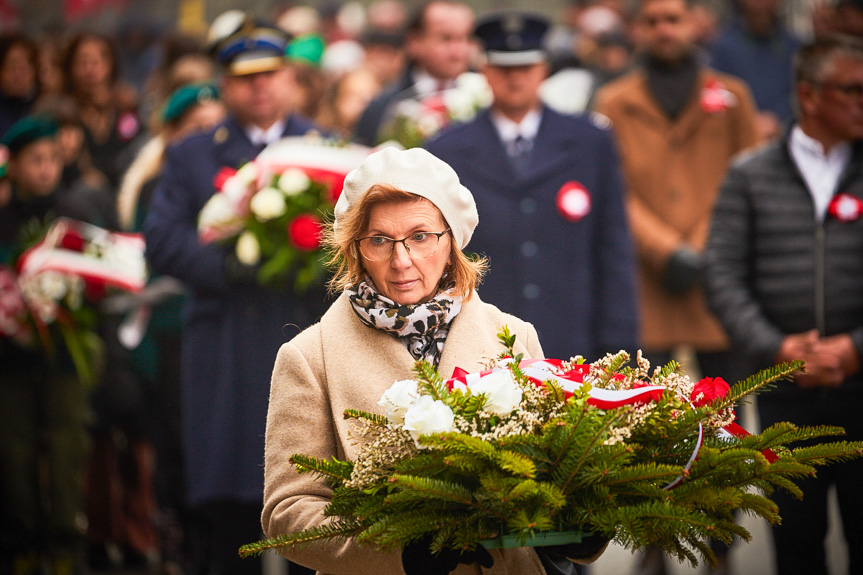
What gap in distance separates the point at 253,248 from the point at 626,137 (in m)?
2.68

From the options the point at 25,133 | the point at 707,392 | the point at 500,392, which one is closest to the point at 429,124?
the point at 25,133

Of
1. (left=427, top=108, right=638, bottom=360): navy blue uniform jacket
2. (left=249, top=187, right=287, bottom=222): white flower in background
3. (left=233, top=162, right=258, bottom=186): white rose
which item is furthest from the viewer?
(left=233, top=162, right=258, bottom=186): white rose

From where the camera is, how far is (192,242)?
5613 millimetres

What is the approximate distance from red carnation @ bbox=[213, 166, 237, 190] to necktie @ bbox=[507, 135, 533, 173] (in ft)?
4.82

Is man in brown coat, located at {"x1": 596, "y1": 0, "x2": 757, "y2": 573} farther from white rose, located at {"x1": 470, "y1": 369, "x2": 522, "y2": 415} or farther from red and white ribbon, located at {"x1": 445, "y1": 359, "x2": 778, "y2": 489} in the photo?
white rose, located at {"x1": 470, "y1": 369, "x2": 522, "y2": 415}

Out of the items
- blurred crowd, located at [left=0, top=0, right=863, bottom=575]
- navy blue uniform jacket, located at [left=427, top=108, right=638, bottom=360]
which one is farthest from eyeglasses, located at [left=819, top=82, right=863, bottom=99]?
navy blue uniform jacket, located at [left=427, top=108, right=638, bottom=360]

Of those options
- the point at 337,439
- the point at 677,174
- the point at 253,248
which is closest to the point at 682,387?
the point at 337,439

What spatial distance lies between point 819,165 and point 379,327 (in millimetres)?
2726

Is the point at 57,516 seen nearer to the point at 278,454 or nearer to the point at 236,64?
the point at 236,64

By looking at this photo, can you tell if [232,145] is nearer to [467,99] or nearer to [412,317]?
[467,99]

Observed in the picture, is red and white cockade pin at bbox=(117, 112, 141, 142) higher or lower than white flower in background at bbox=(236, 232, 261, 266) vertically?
lower

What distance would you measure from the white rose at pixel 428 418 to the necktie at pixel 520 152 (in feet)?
7.49

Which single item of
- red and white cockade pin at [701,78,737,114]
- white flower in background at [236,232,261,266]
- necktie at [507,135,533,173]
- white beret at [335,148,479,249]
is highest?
white beret at [335,148,479,249]

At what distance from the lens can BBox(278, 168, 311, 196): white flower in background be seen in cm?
522
